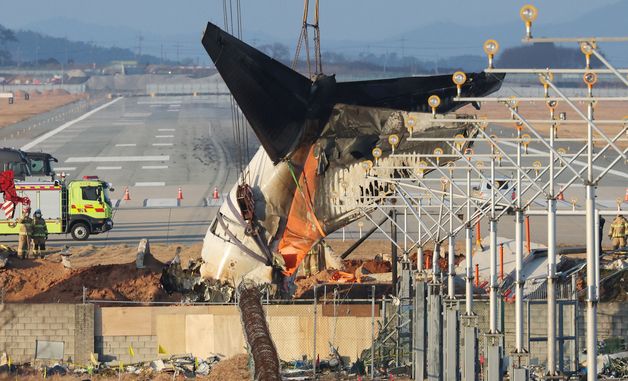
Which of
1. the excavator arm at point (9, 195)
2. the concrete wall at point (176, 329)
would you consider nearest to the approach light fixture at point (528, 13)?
the concrete wall at point (176, 329)

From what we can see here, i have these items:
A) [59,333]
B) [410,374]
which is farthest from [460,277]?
[59,333]

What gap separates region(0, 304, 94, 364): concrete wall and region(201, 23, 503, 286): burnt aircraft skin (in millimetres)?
4873

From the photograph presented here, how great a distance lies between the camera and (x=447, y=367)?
28406 millimetres

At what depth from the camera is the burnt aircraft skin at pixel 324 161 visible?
4003 centimetres

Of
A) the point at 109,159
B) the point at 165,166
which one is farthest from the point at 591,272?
the point at 109,159

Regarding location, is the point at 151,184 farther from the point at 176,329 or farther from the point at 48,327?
the point at 48,327

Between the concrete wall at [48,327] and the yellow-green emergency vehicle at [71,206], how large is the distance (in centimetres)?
2347

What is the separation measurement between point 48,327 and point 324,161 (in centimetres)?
855

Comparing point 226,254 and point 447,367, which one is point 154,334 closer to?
point 226,254

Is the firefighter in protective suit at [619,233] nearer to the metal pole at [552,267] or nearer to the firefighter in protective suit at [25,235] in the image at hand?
the firefighter in protective suit at [25,235]

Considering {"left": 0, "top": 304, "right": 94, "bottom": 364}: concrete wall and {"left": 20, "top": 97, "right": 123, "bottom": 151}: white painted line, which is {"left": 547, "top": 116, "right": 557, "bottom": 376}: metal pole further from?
{"left": 20, "top": 97, "right": 123, "bottom": 151}: white painted line

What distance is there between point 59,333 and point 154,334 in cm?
229

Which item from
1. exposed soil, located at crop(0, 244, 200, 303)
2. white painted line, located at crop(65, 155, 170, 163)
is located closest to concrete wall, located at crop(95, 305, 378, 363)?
exposed soil, located at crop(0, 244, 200, 303)

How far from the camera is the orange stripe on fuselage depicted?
40688mm
